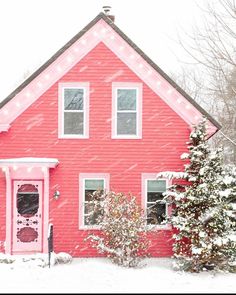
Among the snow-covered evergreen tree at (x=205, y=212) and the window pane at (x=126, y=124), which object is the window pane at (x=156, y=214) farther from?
the window pane at (x=126, y=124)

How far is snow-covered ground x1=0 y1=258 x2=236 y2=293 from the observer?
484 inches

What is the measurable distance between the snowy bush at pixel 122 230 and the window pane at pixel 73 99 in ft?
11.0

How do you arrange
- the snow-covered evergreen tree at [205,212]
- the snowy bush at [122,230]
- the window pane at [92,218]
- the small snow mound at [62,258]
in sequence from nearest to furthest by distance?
the snow-covered evergreen tree at [205,212] → the snowy bush at [122,230] → the small snow mound at [62,258] → the window pane at [92,218]

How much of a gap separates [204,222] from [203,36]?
351 inches

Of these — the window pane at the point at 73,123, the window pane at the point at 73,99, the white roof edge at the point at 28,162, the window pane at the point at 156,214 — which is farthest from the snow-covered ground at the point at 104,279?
the window pane at the point at 73,99

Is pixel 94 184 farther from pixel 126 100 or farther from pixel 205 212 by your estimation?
pixel 205 212

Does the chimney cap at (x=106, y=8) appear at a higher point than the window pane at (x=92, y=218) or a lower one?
higher

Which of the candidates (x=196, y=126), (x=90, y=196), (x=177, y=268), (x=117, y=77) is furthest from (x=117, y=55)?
(x=177, y=268)

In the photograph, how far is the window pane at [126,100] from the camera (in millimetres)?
17531

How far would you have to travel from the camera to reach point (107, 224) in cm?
1563

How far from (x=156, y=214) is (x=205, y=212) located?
252cm

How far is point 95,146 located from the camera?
57.0ft

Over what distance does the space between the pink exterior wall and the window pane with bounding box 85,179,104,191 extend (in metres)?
0.32

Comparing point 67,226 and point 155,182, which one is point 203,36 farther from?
point 67,226
